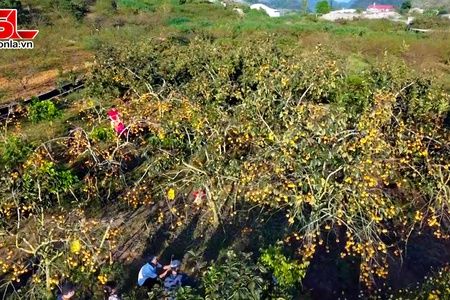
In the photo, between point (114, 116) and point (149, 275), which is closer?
point (149, 275)

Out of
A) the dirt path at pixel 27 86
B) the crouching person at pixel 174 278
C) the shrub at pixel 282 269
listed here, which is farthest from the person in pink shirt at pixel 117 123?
the dirt path at pixel 27 86

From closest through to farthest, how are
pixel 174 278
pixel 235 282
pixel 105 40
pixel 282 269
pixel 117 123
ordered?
pixel 235 282 < pixel 282 269 < pixel 174 278 < pixel 117 123 < pixel 105 40

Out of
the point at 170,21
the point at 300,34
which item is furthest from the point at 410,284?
the point at 170,21

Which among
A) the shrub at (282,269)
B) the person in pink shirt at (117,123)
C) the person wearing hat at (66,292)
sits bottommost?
the person wearing hat at (66,292)

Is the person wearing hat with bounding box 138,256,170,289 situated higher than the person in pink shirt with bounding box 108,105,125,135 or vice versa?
the person in pink shirt with bounding box 108,105,125,135

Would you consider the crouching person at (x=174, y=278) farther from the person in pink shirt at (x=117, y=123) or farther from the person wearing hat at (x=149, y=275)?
the person in pink shirt at (x=117, y=123)

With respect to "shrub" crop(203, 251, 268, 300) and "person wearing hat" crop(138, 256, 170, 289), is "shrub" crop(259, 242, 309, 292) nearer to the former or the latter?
"shrub" crop(203, 251, 268, 300)

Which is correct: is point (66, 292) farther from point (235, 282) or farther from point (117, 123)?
point (117, 123)

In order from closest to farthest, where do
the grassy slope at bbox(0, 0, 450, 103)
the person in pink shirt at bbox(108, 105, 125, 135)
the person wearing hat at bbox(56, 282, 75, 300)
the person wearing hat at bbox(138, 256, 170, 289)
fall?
the person wearing hat at bbox(56, 282, 75, 300) → the person wearing hat at bbox(138, 256, 170, 289) → the person in pink shirt at bbox(108, 105, 125, 135) → the grassy slope at bbox(0, 0, 450, 103)

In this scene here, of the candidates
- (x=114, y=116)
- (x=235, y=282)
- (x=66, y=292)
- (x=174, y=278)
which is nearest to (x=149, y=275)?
(x=174, y=278)

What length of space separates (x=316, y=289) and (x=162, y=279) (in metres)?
2.02

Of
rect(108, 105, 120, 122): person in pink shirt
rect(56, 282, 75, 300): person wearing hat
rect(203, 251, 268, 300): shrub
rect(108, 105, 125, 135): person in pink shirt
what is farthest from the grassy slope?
rect(203, 251, 268, 300): shrub

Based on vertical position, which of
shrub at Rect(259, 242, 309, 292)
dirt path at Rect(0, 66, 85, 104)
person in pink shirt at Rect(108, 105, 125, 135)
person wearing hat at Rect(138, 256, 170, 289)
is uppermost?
person in pink shirt at Rect(108, 105, 125, 135)

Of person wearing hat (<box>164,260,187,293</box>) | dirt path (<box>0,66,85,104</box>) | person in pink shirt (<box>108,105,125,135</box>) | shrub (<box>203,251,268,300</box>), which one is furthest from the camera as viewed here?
dirt path (<box>0,66,85,104</box>)
